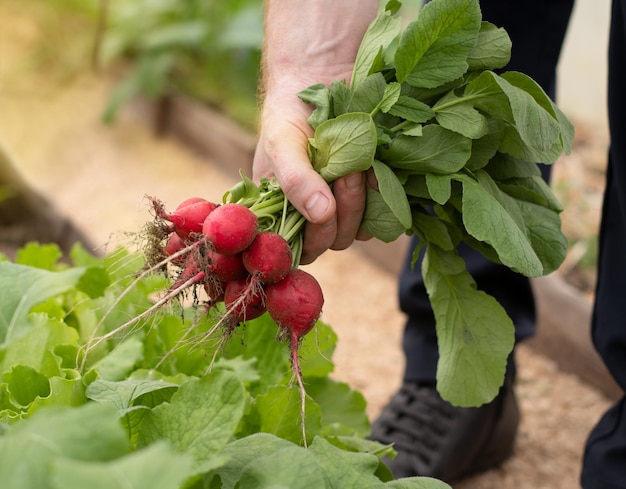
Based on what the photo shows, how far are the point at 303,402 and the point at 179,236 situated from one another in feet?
1.03

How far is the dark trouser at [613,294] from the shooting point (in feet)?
4.71

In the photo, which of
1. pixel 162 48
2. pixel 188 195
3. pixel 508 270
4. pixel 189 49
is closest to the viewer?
pixel 508 270

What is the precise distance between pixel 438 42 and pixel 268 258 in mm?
391

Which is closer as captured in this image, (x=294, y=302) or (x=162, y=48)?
(x=294, y=302)

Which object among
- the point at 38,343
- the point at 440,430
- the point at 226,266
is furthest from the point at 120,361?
the point at 440,430

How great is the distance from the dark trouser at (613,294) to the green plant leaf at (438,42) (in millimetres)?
450

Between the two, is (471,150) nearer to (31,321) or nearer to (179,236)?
(179,236)

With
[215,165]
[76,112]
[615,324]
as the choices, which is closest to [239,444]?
[615,324]

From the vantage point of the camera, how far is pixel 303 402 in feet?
3.36

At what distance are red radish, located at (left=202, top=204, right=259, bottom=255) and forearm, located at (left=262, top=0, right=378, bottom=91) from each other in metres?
0.28

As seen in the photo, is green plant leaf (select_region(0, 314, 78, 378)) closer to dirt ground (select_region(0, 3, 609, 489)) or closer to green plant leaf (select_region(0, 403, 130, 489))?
dirt ground (select_region(0, 3, 609, 489))

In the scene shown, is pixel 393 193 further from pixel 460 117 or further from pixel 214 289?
pixel 214 289

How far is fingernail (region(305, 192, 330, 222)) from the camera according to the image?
108cm

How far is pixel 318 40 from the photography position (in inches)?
49.5
